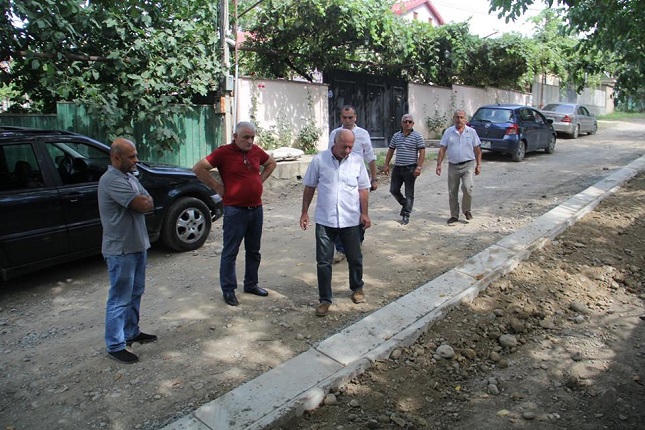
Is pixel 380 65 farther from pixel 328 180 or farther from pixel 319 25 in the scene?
pixel 328 180

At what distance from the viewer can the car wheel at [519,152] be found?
13722mm

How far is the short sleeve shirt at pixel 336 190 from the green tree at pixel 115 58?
5.20m

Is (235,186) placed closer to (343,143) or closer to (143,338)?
(343,143)

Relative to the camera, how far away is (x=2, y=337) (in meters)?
4.39

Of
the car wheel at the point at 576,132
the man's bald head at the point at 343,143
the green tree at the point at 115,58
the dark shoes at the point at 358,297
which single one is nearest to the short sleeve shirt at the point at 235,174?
the man's bald head at the point at 343,143

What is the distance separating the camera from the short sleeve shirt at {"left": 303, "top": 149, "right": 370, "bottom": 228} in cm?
458

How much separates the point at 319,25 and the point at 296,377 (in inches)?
449

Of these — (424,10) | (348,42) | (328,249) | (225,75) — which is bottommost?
(328,249)

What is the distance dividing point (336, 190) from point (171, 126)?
6.72 metres

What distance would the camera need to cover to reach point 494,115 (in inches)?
553

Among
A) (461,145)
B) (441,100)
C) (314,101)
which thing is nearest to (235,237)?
(461,145)

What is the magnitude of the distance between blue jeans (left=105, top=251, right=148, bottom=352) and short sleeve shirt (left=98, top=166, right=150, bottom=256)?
8 cm

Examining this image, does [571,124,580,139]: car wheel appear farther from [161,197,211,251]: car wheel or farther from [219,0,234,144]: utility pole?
[161,197,211,251]: car wheel

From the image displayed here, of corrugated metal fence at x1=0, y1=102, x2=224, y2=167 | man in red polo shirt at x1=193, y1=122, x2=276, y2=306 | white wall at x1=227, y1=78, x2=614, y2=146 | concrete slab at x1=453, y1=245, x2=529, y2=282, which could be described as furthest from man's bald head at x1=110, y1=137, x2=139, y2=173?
white wall at x1=227, y1=78, x2=614, y2=146
